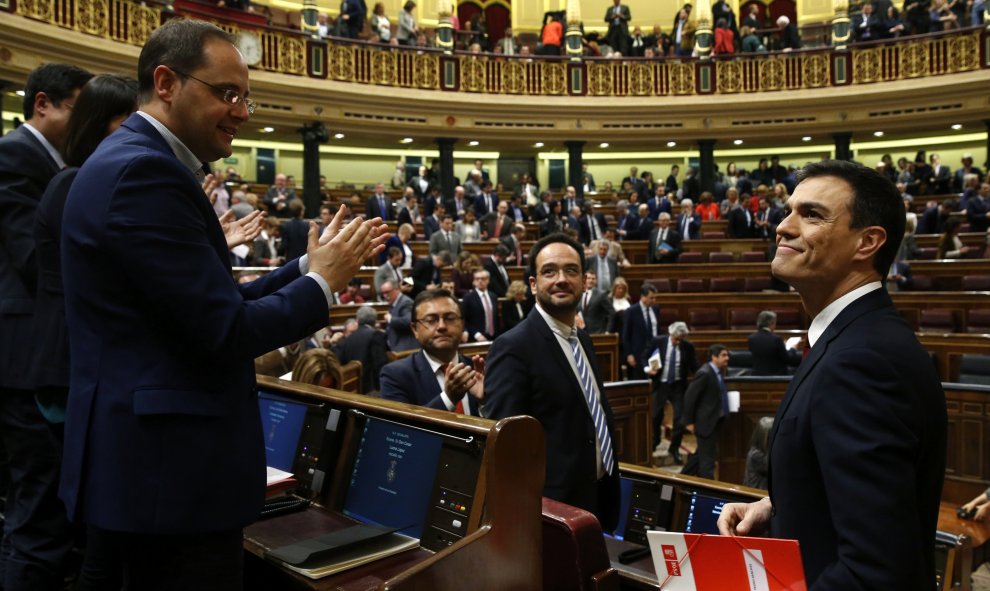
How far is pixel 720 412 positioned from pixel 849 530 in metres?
4.99

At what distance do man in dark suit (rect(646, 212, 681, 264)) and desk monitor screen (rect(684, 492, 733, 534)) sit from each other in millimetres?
8349

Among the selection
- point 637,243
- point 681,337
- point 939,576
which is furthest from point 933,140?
point 939,576

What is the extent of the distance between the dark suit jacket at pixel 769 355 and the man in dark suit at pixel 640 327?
1.07 meters

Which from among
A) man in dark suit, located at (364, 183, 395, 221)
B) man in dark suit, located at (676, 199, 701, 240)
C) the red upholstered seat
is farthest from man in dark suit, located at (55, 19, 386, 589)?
man in dark suit, located at (676, 199, 701, 240)

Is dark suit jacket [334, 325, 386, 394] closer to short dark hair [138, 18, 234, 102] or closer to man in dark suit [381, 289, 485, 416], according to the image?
man in dark suit [381, 289, 485, 416]

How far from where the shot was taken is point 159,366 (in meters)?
1.25

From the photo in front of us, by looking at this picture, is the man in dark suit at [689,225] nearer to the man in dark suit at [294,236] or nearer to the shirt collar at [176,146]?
the man in dark suit at [294,236]

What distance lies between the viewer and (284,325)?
131cm

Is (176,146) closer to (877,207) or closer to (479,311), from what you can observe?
(877,207)

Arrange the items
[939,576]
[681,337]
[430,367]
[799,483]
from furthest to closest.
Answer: [681,337]
[430,367]
[939,576]
[799,483]

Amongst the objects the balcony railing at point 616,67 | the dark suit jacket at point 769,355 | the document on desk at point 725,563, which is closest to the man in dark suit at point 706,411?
the dark suit jacket at point 769,355

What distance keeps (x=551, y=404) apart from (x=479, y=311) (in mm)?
5195

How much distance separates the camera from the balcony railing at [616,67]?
13.2 meters

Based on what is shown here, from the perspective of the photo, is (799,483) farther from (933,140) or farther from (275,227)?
(933,140)
